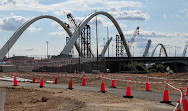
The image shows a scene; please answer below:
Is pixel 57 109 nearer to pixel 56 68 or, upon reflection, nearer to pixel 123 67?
pixel 56 68

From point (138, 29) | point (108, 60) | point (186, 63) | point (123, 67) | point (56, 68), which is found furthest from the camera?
point (138, 29)

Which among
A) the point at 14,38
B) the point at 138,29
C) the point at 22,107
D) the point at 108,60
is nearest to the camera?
the point at 22,107

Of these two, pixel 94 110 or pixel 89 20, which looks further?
pixel 89 20

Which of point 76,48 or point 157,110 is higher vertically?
point 76,48

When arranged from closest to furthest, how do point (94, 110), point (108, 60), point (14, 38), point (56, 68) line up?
point (94, 110), point (56, 68), point (14, 38), point (108, 60)

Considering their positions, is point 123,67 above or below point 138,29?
below

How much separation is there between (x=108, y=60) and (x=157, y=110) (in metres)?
78.6

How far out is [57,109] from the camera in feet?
39.3

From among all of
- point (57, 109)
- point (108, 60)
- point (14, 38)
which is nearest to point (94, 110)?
point (57, 109)

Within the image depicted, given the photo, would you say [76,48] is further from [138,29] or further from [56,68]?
[138,29]

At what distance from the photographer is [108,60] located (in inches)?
3556

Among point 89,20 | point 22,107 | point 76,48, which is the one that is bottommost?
point 22,107

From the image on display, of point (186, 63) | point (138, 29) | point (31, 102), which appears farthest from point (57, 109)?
point (138, 29)

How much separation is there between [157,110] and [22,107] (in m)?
5.47
